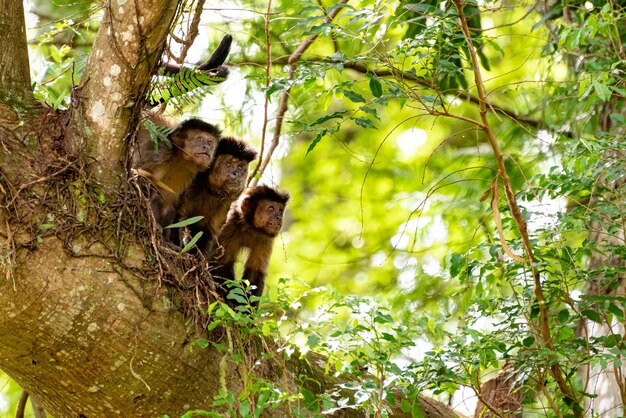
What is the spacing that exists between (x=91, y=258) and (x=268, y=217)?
8.65 feet

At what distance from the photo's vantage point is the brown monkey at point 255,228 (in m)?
5.91

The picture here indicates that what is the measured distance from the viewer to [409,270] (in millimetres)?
7449

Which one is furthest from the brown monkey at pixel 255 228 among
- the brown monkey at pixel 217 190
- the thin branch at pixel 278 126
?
the brown monkey at pixel 217 190

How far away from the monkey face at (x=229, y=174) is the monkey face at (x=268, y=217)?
27 centimetres

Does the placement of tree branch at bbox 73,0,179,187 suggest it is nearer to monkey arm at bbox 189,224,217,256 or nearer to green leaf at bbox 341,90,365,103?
green leaf at bbox 341,90,365,103

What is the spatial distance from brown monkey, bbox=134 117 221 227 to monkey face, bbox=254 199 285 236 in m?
0.69

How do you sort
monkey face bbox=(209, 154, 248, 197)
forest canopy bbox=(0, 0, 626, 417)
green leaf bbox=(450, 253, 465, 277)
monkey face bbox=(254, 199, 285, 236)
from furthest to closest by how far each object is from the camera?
monkey face bbox=(254, 199, 285, 236) < monkey face bbox=(209, 154, 248, 197) < green leaf bbox=(450, 253, 465, 277) < forest canopy bbox=(0, 0, 626, 417)

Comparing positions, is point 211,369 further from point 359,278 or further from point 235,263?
point 359,278

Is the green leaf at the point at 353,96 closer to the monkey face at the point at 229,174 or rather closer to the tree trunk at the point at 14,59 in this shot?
Result: the tree trunk at the point at 14,59

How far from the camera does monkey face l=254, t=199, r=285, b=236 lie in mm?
5887

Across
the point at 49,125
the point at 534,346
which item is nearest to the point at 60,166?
the point at 49,125

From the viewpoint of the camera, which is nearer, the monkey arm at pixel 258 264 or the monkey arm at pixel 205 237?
the monkey arm at pixel 205 237

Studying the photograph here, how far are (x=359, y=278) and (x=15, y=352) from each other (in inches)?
229

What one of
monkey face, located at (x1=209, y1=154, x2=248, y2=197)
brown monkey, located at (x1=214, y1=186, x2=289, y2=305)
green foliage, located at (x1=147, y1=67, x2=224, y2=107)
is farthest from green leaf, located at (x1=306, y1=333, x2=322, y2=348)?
brown monkey, located at (x1=214, y1=186, x2=289, y2=305)
